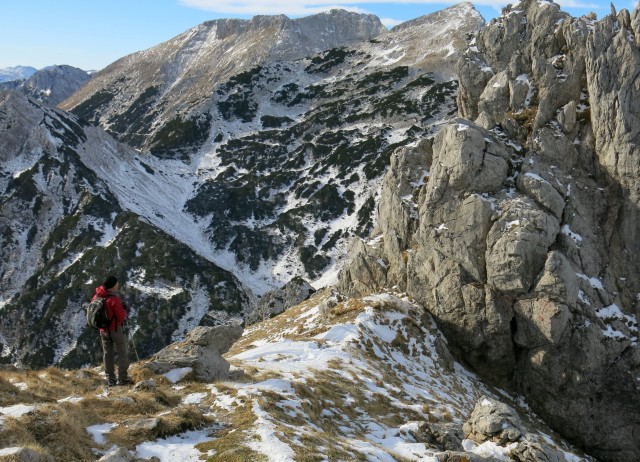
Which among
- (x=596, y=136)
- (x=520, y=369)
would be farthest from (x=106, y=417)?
(x=596, y=136)

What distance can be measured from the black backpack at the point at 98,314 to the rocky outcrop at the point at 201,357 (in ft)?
9.35

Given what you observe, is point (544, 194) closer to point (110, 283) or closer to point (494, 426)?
point (494, 426)

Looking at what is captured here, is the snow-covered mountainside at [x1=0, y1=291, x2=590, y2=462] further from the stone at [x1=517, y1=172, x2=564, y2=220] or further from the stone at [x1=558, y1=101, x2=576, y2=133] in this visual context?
the stone at [x1=558, y1=101, x2=576, y2=133]

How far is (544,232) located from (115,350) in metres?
29.2

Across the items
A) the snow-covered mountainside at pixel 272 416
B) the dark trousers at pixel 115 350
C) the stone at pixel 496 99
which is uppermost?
the stone at pixel 496 99

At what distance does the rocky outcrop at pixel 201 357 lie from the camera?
19.3 meters

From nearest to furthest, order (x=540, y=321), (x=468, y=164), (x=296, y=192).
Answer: (x=540, y=321) < (x=468, y=164) < (x=296, y=192)

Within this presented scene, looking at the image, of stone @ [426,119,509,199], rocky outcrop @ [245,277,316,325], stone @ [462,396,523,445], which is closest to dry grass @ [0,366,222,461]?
stone @ [462,396,523,445]

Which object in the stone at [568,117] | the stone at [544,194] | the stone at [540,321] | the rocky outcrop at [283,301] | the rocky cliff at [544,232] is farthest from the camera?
the rocky outcrop at [283,301]

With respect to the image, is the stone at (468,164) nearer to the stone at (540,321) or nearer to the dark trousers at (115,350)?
the stone at (540,321)

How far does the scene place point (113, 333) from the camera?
1759 centimetres

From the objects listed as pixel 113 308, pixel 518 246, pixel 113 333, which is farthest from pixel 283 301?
pixel 113 308

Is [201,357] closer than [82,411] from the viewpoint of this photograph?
No

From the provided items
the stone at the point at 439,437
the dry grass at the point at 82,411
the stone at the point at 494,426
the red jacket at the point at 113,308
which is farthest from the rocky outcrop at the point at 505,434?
the red jacket at the point at 113,308
